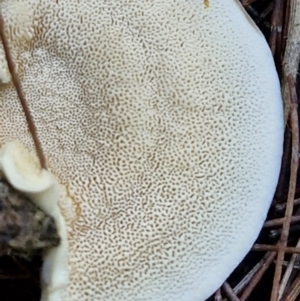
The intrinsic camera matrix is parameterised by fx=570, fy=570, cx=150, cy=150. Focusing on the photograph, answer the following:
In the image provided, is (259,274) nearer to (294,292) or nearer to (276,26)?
(294,292)

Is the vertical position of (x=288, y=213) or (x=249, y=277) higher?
(x=288, y=213)

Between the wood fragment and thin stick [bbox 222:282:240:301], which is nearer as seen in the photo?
the wood fragment

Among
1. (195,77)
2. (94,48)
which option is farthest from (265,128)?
(94,48)

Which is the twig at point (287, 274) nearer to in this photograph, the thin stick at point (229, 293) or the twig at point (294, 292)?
the twig at point (294, 292)

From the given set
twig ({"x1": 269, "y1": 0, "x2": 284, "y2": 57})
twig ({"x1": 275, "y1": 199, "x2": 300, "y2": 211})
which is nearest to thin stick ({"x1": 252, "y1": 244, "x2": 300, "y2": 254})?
twig ({"x1": 275, "y1": 199, "x2": 300, "y2": 211})

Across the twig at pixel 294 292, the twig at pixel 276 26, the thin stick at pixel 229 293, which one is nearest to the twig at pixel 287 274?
the twig at pixel 294 292

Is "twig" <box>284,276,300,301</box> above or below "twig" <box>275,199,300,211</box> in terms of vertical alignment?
below

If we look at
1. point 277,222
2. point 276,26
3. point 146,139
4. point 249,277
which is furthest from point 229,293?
point 276,26

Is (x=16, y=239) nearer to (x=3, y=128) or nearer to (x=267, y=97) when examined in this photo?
(x=3, y=128)

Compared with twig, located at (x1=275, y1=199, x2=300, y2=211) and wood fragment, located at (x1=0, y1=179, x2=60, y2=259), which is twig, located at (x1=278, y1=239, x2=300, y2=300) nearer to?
twig, located at (x1=275, y1=199, x2=300, y2=211)
